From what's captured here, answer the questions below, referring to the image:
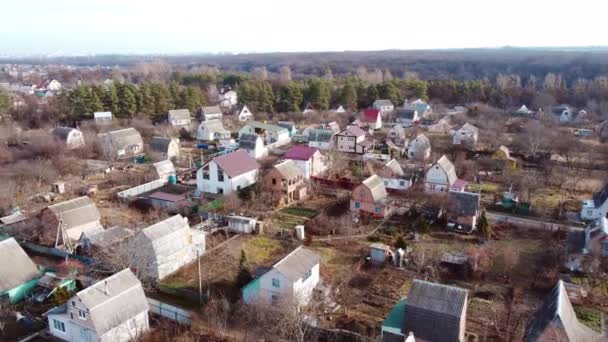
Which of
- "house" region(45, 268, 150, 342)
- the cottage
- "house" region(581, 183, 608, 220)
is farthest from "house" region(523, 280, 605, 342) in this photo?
the cottage

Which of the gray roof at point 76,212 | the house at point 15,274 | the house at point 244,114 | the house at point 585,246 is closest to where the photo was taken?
the house at point 15,274

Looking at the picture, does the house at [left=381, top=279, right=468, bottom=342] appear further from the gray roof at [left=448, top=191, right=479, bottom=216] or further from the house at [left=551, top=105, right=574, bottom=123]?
the house at [left=551, top=105, right=574, bottom=123]

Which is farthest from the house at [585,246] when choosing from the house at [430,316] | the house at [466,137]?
the house at [466,137]

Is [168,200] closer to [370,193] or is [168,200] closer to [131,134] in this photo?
[370,193]

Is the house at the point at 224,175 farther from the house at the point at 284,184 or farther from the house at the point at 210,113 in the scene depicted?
the house at the point at 210,113

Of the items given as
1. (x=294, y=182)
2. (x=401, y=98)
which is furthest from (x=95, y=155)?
(x=401, y=98)
